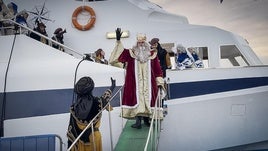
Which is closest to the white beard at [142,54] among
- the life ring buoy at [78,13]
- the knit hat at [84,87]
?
the knit hat at [84,87]

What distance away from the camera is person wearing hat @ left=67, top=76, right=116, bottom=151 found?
12.1ft

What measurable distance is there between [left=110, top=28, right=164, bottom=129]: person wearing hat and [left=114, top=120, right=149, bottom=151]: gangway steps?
1.25 feet

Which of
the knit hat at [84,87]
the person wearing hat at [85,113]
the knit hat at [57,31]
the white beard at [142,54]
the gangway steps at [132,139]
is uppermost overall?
the knit hat at [57,31]

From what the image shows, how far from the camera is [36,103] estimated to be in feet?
19.3

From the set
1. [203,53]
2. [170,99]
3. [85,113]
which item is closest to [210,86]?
[170,99]

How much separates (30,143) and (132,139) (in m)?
→ 1.66

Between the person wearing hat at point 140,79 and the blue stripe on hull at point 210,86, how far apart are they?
1.25 metres

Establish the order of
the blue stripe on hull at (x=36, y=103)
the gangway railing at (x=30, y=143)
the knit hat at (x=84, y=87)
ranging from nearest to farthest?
the knit hat at (x=84, y=87) → the gangway railing at (x=30, y=143) → the blue stripe on hull at (x=36, y=103)

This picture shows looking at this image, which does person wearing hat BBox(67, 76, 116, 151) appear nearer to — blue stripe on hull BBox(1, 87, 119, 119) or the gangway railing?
the gangway railing

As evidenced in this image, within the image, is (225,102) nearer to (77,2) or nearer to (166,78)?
(166,78)

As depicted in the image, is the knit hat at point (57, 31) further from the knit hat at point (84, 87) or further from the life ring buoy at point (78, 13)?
the knit hat at point (84, 87)

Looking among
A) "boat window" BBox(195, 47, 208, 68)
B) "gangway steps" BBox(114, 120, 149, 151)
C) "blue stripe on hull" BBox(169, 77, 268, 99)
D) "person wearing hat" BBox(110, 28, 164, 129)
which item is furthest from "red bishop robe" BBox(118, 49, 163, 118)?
"boat window" BBox(195, 47, 208, 68)

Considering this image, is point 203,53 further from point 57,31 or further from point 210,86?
point 57,31

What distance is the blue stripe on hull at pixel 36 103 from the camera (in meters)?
5.87
